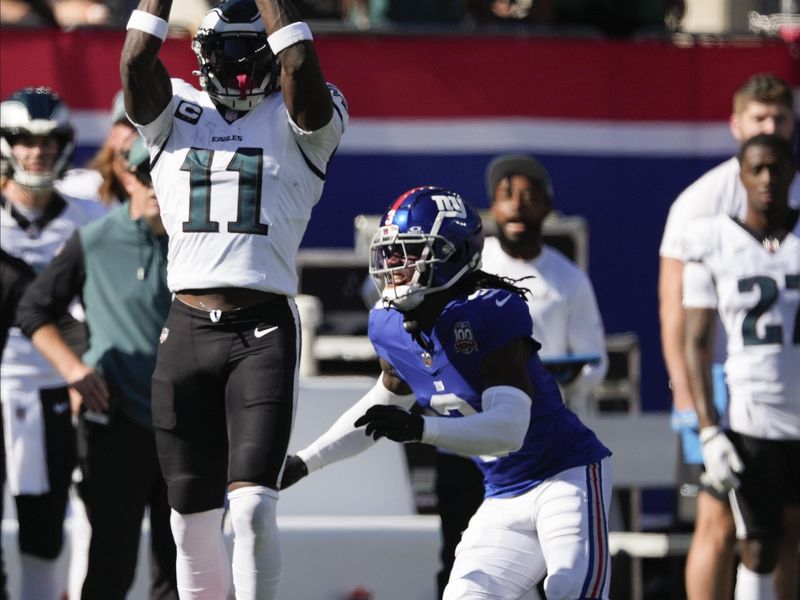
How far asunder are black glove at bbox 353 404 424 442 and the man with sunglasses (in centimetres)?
147

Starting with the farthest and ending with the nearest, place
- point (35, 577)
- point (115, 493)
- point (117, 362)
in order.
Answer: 1. point (35, 577)
2. point (117, 362)
3. point (115, 493)

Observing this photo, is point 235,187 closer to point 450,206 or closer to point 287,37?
point 287,37

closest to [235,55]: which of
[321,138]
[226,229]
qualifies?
[321,138]

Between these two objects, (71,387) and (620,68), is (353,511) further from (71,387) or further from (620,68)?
(620,68)

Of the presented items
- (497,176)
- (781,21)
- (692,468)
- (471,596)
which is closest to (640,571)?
(692,468)

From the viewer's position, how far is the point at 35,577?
223 inches

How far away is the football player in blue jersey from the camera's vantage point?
4383mm

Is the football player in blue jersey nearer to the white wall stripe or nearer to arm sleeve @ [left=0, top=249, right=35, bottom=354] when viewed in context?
arm sleeve @ [left=0, top=249, right=35, bottom=354]

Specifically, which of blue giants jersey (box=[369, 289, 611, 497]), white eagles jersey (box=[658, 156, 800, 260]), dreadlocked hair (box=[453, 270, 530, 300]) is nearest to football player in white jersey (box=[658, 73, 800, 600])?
white eagles jersey (box=[658, 156, 800, 260])

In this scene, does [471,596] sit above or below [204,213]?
below

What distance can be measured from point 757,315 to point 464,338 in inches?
70.8

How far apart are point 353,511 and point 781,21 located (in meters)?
3.94

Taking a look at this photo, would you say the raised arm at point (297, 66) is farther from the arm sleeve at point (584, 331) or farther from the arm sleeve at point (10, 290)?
the arm sleeve at point (584, 331)

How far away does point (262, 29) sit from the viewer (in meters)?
4.48
